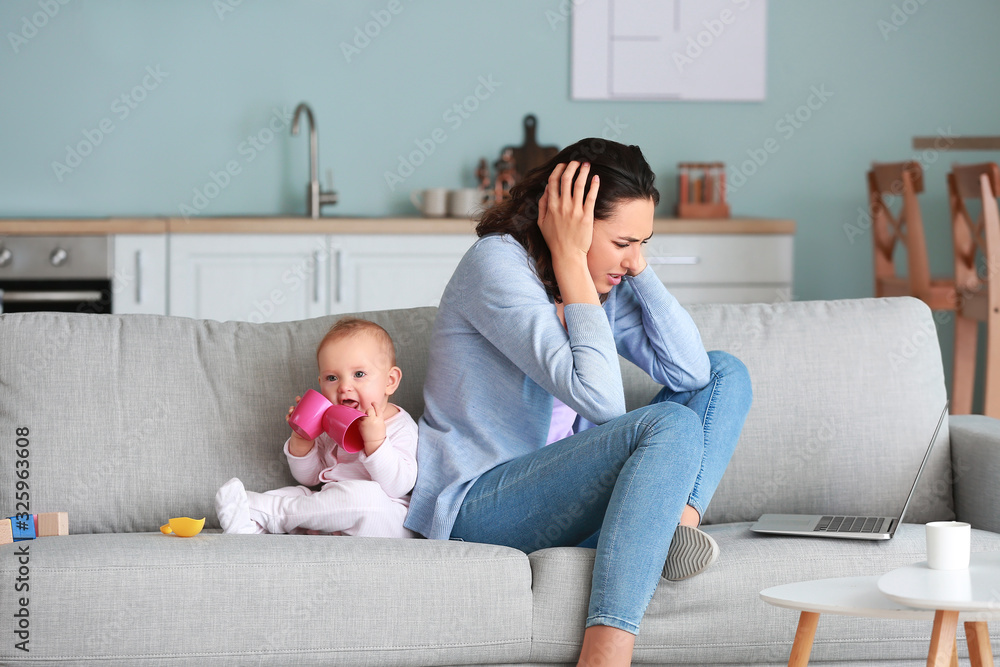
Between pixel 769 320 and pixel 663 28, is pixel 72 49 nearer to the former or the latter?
pixel 663 28

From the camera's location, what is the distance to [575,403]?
1.60 meters

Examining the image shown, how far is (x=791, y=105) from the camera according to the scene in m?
4.20

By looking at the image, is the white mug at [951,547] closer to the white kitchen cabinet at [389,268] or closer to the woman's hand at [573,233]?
the woman's hand at [573,233]

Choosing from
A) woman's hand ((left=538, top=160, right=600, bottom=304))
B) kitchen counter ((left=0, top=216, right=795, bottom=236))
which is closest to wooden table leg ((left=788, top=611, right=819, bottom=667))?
woman's hand ((left=538, top=160, right=600, bottom=304))

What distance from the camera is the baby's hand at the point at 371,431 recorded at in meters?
1.64

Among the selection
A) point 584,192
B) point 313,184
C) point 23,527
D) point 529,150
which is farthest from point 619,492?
point 529,150

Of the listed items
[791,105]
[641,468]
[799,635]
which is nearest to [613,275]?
[641,468]

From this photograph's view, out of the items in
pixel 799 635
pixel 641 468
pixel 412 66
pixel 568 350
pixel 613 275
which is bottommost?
pixel 799 635

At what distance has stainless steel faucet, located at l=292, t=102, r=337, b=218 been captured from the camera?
3889 mm

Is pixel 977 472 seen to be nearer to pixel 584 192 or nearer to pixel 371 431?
pixel 584 192

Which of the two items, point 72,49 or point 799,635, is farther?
point 72,49

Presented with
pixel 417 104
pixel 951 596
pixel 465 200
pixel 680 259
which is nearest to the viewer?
pixel 951 596

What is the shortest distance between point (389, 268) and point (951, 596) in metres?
2.65

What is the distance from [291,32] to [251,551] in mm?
2905
